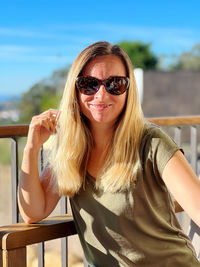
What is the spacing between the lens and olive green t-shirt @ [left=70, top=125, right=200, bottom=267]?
1.45 metres

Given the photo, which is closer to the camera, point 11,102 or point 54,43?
point 11,102

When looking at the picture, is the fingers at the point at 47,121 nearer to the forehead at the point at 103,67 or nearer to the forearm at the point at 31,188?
Answer: the forearm at the point at 31,188

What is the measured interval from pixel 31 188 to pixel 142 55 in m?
28.2

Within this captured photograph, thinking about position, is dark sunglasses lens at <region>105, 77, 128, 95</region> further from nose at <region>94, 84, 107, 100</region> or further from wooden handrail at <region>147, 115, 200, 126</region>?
wooden handrail at <region>147, 115, 200, 126</region>

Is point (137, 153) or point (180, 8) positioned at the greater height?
point (180, 8)

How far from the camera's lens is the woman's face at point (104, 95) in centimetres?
148

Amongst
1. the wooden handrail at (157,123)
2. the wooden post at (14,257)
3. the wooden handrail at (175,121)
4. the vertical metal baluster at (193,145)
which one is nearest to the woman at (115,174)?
the wooden post at (14,257)

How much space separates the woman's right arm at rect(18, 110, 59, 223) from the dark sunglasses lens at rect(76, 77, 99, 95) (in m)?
0.18

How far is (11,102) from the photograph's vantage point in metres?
24.2

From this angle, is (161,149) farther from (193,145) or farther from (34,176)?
(193,145)

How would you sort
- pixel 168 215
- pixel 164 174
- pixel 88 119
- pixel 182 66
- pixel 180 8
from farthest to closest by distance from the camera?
pixel 180 8 → pixel 182 66 → pixel 88 119 → pixel 168 215 → pixel 164 174

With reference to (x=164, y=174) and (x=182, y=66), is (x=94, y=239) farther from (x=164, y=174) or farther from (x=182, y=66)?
(x=182, y=66)

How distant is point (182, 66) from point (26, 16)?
78.4 ft

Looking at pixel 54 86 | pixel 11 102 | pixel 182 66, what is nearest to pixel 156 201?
pixel 54 86
